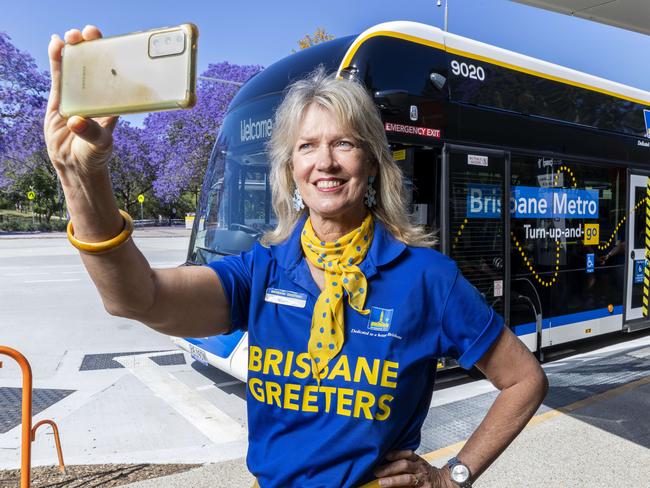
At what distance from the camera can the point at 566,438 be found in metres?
4.32

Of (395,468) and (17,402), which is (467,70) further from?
(17,402)

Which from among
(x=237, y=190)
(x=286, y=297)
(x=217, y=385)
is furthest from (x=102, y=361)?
(x=286, y=297)

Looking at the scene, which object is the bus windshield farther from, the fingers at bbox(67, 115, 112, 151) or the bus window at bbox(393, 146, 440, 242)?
the fingers at bbox(67, 115, 112, 151)

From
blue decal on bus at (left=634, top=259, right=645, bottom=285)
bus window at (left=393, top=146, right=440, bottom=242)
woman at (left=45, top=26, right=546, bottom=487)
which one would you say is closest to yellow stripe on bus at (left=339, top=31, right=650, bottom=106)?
bus window at (left=393, top=146, right=440, bottom=242)

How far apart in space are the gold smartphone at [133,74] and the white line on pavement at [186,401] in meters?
4.09

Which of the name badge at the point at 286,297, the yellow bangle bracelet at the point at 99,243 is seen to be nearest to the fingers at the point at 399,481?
the name badge at the point at 286,297

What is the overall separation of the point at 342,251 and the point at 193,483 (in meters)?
2.71

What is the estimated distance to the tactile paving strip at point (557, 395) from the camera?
14.6 ft

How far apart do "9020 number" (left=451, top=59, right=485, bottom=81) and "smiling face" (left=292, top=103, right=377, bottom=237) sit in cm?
444

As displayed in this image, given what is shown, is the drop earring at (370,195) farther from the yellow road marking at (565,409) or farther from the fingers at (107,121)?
the yellow road marking at (565,409)

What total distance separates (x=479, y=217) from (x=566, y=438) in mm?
2331

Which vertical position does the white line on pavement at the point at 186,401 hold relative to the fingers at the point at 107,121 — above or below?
below

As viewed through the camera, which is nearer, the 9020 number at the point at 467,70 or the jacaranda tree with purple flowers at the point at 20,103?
the 9020 number at the point at 467,70

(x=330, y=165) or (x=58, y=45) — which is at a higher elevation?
(x=58, y=45)
